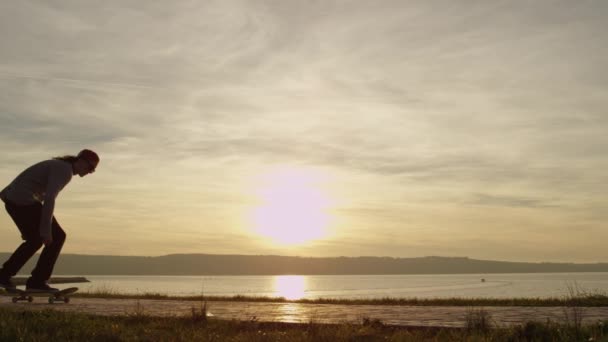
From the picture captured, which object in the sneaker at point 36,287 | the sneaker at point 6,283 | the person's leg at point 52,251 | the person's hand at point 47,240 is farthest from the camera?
the sneaker at point 36,287

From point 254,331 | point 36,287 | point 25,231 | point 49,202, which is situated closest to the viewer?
point 254,331

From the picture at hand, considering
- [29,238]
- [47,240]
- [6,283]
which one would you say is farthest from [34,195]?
[6,283]

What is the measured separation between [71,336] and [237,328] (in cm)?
214

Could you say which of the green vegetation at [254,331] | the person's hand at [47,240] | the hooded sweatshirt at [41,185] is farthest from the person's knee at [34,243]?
the green vegetation at [254,331]

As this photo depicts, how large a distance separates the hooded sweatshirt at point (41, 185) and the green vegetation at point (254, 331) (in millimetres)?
1680

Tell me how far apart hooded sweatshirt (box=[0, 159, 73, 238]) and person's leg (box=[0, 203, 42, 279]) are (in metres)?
0.11

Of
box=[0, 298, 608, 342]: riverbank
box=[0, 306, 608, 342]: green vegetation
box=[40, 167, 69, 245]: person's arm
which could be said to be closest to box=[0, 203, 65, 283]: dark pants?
box=[40, 167, 69, 245]: person's arm

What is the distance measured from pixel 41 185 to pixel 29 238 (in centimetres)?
86

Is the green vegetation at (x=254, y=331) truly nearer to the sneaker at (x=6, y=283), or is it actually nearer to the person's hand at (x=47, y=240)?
the sneaker at (x=6, y=283)

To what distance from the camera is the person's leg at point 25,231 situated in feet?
32.9

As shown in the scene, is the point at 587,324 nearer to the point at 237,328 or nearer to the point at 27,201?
the point at 237,328

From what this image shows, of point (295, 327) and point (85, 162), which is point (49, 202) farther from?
point (295, 327)

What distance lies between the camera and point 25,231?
10039 mm

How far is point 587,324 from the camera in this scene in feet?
26.6
